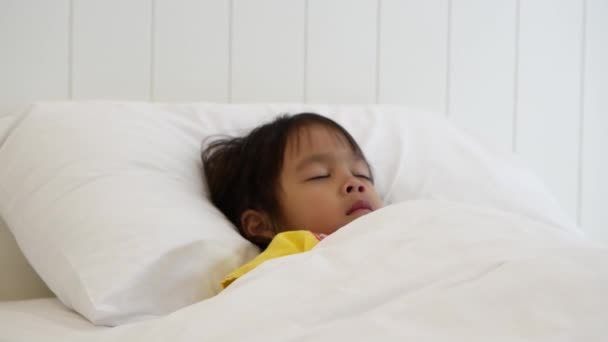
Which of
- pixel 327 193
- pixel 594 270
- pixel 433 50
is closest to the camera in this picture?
pixel 594 270

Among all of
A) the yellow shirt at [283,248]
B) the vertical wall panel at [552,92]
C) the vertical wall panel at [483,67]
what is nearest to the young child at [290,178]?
the yellow shirt at [283,248]

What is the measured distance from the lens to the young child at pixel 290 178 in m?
1.28

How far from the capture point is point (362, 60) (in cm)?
169

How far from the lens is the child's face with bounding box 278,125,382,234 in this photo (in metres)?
1.28

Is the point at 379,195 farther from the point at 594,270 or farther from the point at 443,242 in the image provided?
the point at 594,270

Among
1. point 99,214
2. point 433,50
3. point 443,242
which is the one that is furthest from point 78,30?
point 443,242

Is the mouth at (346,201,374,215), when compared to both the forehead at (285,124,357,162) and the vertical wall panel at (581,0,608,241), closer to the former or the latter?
the forehead at (285,124,357,162)

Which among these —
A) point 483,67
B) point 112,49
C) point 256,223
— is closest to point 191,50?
point 112,49

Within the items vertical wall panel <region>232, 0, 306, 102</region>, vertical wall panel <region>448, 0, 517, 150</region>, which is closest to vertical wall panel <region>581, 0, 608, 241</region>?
vertical wall panel <region>448, 0, 517, 150</region>

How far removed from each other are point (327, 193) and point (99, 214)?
1.14 feet

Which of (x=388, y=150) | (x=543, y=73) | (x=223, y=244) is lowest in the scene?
(x=223, y=244)

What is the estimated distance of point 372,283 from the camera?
2.57ft

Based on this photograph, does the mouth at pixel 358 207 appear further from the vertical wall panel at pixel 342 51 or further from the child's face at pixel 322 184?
the vertical wall panel at pixel 342 51

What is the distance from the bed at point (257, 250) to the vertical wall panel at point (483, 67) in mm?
246
